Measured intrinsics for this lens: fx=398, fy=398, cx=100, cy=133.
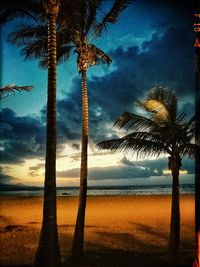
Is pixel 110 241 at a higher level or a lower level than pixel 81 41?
lower

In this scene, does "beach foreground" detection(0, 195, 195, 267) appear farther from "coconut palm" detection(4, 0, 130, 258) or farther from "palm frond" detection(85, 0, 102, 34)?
"palm frond" detection(85, 0, 102, 34)

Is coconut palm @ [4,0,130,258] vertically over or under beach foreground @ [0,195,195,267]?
over

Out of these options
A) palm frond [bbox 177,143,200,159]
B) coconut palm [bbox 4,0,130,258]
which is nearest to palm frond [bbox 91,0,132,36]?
coconut palm [bbox 4,0,130,258]

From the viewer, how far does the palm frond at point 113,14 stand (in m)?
12.6

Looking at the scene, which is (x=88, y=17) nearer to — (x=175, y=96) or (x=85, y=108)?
(x=85, y=108)

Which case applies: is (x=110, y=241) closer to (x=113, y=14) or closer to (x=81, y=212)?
(x=81, y=212)

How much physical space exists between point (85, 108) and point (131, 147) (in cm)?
239

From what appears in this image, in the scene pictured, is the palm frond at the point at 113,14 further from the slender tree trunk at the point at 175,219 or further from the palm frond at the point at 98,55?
the slender tree trunk at the point at 175,219

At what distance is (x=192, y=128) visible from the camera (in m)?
11.5

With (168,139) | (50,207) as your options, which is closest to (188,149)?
(168,139)

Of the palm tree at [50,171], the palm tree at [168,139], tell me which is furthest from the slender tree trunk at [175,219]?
the palm tree at [50,171]

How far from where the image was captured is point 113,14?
42.3 ft

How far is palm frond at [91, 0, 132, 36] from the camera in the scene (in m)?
12.6

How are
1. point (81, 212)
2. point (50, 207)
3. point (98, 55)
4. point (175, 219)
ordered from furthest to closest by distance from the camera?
point (98, 55)
point (81, 212)
point (175, 219)
point (50, 207)
